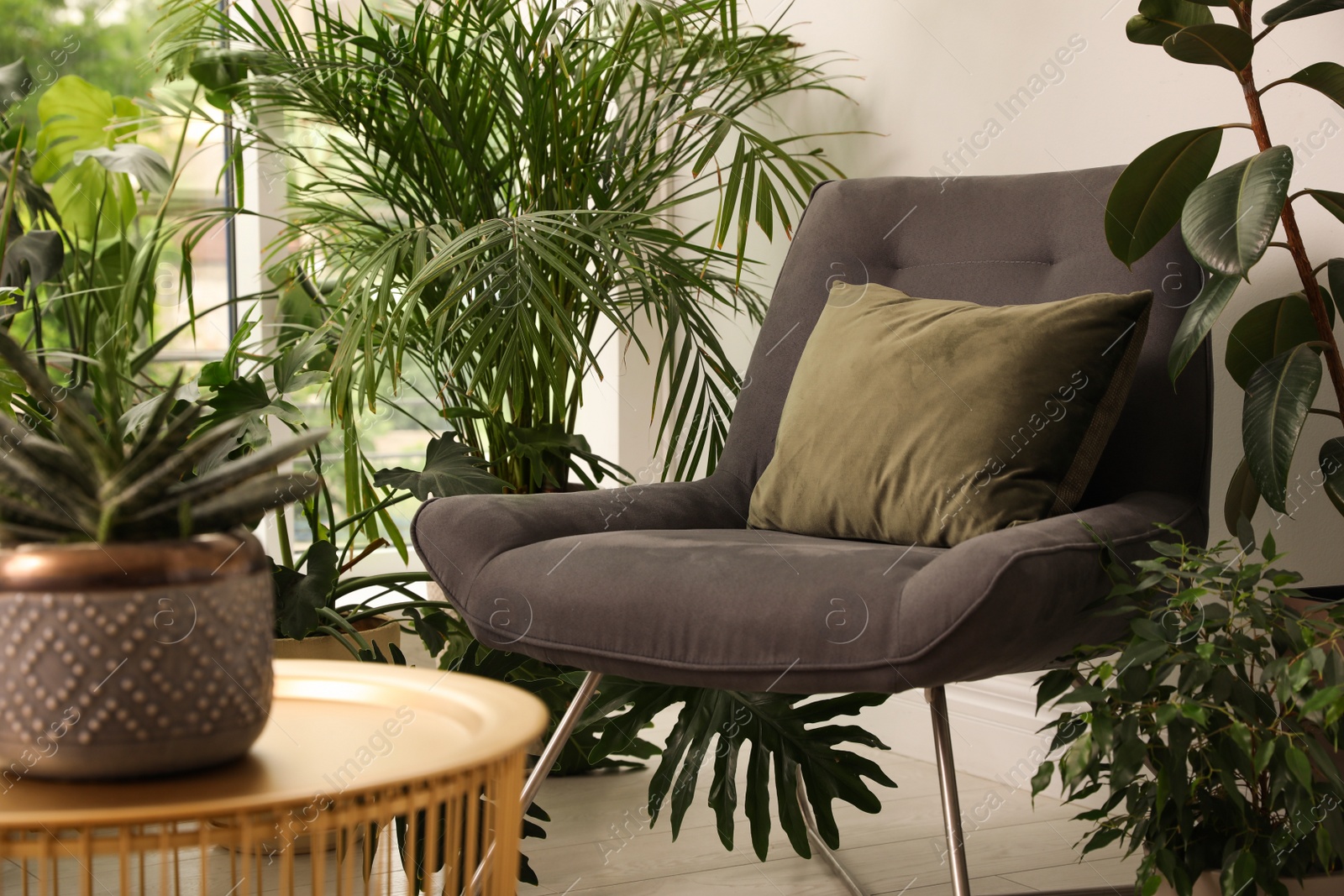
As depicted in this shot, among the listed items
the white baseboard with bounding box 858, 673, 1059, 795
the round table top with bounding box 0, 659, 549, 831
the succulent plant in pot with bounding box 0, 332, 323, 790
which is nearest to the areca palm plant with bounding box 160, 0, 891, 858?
the white baseboard with bounding box 858, 673, 1059, 795

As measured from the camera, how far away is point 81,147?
2.38m

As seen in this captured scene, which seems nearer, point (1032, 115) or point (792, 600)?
point (792, 600)

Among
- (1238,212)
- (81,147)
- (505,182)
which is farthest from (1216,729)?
(81,147)

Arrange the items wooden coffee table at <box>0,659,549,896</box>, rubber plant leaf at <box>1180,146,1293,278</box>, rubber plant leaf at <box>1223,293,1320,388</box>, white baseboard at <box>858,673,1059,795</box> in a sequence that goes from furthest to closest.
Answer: white baseboard at <box>858,673,1059,795</box> < rubber plant leaf at <box>1223,293,1320,388</box> < rubber plant leaf at <box>1180,146,1293,278</box> < wooden coffee table at <box>0,659,549,896</box>

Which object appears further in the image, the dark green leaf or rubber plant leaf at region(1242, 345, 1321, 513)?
the dark green leaf

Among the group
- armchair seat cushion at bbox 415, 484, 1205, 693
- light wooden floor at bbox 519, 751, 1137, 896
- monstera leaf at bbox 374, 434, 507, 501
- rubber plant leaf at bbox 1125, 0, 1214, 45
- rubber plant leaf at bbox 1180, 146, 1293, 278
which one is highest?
rubber plant leaf at bbox 1125, 0, 1214, 45

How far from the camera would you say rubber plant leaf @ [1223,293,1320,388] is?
58.4 inches

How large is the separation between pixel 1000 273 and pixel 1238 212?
17.8 inches

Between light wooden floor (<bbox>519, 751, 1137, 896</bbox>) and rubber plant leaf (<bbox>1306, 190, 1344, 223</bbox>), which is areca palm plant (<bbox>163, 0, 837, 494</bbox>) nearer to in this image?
light wooden floor (<bbox>519, 751, 1137, 896</bbox>)

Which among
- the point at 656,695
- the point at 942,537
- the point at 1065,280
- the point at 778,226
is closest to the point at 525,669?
the point at 656,695

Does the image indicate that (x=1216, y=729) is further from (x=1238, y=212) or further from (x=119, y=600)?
A: (x=119, y=600)

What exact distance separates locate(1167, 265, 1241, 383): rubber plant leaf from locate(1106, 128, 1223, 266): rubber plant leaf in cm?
8

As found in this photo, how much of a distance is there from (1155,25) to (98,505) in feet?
4.15

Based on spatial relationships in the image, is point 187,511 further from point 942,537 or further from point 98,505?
point 942,537
